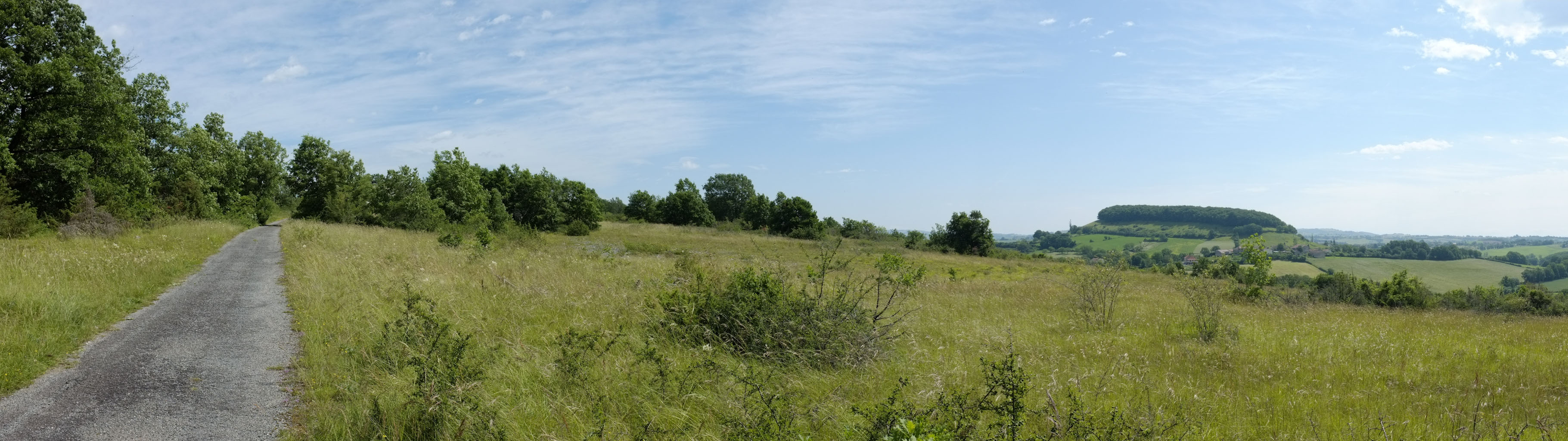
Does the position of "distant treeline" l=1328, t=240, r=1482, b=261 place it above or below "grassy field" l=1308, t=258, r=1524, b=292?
above

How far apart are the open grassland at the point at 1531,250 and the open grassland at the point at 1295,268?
45734mm

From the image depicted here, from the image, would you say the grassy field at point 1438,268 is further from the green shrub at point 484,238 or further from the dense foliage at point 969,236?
the green shrub at point 484,238

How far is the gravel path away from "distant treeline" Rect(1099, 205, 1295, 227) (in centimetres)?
14328

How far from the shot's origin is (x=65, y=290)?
877cm

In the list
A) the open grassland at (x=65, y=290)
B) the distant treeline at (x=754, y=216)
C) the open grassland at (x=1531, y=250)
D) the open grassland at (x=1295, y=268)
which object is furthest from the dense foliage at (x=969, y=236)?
the open grassland at (x=1531, y=250)

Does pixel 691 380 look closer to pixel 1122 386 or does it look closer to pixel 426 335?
pixel 426 335

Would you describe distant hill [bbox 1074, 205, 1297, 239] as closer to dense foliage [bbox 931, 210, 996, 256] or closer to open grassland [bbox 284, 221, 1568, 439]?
dense foliage [bbox 931, 210, 996, 256]

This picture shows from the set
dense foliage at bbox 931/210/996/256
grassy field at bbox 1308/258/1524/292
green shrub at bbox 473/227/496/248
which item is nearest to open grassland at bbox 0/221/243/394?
green shrub at bbox 473/227/496/248

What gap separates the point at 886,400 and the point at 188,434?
4.99 meters

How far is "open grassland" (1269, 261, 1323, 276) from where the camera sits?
4723cm

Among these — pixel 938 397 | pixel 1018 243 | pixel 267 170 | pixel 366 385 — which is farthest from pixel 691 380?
pixel 1018 243

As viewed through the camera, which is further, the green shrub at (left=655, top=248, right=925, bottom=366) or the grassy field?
the grassy field

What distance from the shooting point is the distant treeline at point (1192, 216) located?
410 ft

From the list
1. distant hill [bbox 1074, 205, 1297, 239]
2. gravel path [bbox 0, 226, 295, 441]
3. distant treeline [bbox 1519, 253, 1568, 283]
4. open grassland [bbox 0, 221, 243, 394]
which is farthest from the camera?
distant hill [bbox 1074, 205, 1297, 239]
